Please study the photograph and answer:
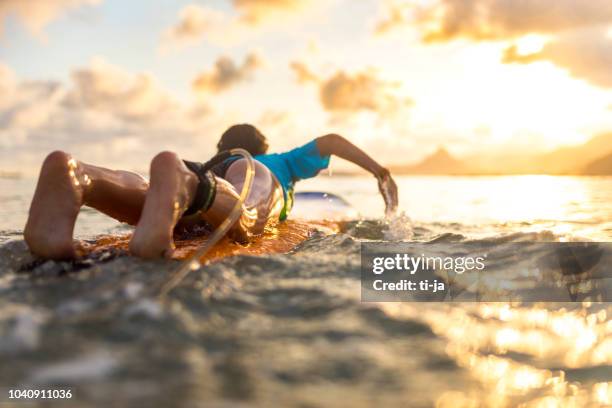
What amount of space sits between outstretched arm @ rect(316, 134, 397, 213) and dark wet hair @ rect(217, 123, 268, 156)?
0.95m

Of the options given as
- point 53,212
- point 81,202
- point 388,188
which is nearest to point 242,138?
point 388,188

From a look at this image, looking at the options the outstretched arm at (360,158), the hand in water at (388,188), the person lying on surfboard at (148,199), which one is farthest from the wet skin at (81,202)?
the hand in water at (388,188)

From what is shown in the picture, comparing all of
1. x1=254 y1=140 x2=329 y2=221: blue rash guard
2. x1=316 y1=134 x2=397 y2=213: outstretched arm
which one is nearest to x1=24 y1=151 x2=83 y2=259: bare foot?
x1=254 y1=140 x2=329 y2=221: blue rash guard

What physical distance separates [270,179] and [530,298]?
249 centimetres

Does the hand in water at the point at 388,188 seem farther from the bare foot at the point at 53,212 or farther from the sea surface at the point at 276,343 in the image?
the bare foot at the point at 53,212

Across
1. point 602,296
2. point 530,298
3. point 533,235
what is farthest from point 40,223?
point 533,235

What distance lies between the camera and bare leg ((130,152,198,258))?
2.79m

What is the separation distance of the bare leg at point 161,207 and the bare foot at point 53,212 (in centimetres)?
41

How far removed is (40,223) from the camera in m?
2.83

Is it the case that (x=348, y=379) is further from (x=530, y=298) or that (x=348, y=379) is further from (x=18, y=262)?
(x=18, y=262)

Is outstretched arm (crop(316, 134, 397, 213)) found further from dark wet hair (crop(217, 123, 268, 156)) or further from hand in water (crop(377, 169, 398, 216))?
dark wet hair (crop(217, 123, 268, 156))

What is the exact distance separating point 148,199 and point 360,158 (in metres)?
2.86

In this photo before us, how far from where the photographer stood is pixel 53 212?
9.37 ft

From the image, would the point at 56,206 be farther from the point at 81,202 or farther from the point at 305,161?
the point at 305,161
